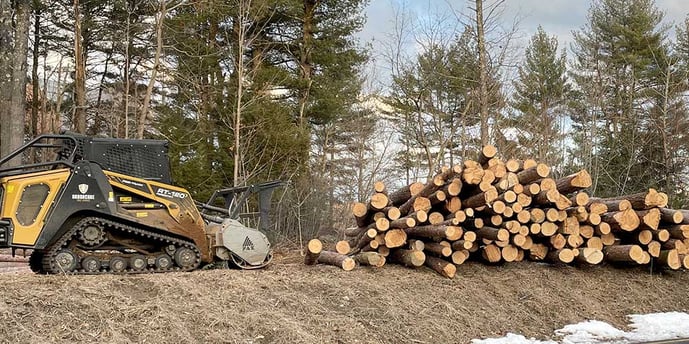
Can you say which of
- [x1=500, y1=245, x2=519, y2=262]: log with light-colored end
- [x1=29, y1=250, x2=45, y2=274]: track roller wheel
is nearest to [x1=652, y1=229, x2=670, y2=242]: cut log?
[x1=500, y1=245, x2=519, y2=262]: log with light-colored end

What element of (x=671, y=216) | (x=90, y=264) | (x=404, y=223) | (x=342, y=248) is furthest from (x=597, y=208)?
(x=90, y=264)

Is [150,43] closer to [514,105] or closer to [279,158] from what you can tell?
[279,158]

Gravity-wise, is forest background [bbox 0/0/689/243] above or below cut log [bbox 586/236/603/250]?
above

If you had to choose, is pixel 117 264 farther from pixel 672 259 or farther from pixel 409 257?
pixel 672 259

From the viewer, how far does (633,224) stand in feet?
28.6

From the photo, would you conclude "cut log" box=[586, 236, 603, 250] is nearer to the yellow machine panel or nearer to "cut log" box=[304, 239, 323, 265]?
"cut log" box=[304, 239, 323, 265]

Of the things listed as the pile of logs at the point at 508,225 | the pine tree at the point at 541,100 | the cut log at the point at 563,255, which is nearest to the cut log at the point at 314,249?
the pile of logs at the point at 508,225

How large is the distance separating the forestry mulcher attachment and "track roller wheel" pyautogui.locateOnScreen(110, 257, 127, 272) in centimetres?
1

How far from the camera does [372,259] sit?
8180 millimetres

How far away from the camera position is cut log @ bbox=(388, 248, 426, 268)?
8148 millimetres

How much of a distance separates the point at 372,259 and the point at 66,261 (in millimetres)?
3780

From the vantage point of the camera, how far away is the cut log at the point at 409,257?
815 cm

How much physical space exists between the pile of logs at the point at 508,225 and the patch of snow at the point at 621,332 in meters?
1.28

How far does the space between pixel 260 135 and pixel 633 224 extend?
474 inches
